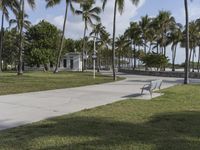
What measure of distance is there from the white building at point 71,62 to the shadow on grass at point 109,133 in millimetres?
68995

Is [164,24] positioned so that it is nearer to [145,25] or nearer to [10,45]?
[145,25]

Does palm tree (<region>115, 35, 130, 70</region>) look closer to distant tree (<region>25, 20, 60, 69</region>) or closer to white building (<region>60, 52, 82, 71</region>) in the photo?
white building (<region>60, 52, 82, 71</region>)

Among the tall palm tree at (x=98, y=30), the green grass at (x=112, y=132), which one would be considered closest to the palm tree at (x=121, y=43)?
the tall palm tree at (x=98, y=30)

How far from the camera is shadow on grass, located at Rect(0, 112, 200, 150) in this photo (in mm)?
6961

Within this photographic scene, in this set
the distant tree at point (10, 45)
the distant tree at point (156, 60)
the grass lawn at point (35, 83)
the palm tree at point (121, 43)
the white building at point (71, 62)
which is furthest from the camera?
the palm tree at point (121, 43)

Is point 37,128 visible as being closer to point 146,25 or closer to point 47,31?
point 47,31

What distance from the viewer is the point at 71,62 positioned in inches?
3172

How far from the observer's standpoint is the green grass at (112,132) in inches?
272

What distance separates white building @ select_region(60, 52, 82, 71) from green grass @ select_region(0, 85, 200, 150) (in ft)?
222

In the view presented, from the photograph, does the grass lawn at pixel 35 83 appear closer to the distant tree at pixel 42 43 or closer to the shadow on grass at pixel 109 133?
the shadow on grass at pixel 109 133

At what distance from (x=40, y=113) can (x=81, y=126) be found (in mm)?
2881

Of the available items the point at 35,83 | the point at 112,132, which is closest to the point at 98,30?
the point at 35,83

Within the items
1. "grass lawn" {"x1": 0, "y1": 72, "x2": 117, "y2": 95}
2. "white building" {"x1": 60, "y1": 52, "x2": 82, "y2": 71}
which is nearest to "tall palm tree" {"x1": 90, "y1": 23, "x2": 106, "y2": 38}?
"white building" {"x1": 60, "y1": 52, "x2": 82, "y2": 71}

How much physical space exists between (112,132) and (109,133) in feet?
0.45
